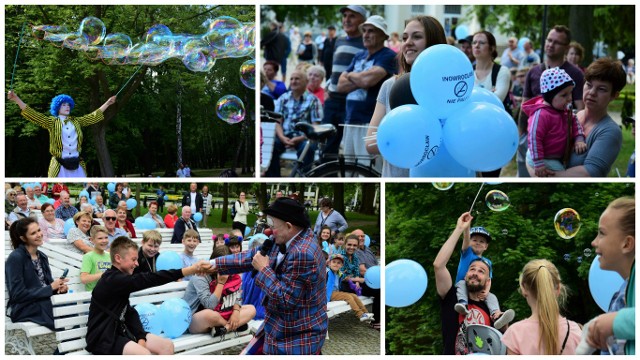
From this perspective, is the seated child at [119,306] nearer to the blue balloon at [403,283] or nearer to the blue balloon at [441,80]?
the blue balloon at [403,283]

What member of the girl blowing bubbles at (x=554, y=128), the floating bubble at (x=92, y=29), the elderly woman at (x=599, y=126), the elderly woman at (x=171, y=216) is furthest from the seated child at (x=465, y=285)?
the floating bubble at (x=92, y=29)

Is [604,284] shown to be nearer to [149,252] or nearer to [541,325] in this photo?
[541,325]

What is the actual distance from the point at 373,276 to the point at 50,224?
2477 mm

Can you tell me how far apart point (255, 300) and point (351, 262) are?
33.5 inches

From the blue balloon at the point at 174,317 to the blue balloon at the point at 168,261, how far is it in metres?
0.32

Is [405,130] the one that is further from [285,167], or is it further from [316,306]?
[285,167]

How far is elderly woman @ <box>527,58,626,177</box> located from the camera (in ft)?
15.0

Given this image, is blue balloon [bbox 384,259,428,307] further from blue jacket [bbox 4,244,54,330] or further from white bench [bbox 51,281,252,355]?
blue jacket [bbox 4,244,54,330]

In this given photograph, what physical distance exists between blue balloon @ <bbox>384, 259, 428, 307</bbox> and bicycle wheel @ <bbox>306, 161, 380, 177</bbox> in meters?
0.88

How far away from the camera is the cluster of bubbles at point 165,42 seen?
6488 millimetres

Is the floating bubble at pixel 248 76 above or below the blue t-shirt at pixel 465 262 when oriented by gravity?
above

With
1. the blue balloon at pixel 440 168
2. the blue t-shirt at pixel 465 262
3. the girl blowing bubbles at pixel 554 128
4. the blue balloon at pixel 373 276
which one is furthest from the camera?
the blue balloon at pixel 373 276

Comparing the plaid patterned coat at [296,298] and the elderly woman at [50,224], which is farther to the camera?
the elderly woman at [50,224]

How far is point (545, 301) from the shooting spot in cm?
407
